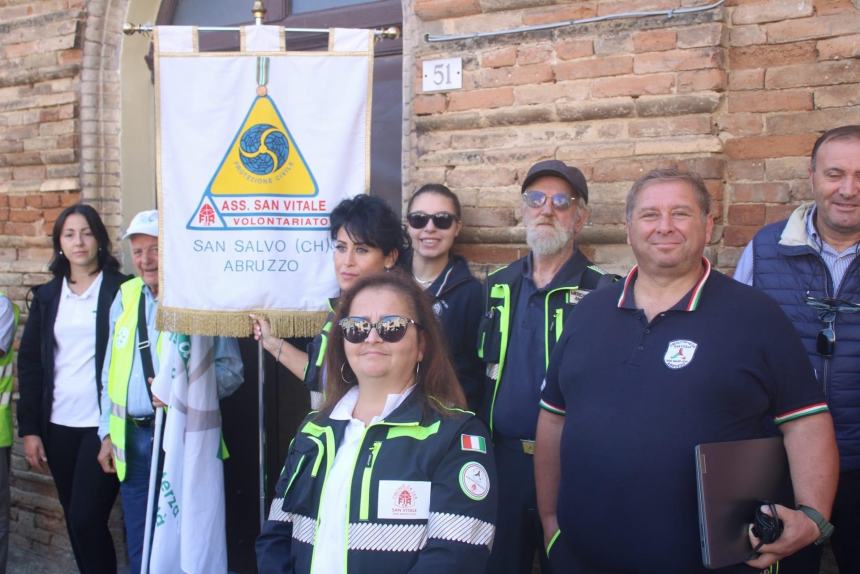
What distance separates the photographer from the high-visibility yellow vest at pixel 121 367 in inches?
161

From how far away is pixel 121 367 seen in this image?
4.12 meters

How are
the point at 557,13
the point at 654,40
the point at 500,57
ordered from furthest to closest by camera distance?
1. the point at 500,57
2. the point at 557,13
3. the point at 654,40

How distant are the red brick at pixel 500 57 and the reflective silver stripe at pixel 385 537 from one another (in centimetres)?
226

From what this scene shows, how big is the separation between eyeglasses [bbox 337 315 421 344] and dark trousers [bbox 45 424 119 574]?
2.38 m

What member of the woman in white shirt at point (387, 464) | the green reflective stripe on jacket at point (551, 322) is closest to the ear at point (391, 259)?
the green reflective stripe on jacket at point (551, 322)

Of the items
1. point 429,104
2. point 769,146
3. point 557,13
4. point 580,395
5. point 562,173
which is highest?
point 557,13

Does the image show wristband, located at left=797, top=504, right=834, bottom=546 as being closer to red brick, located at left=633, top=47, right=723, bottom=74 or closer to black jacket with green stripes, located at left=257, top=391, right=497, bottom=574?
black jacket with green stripes, located at left=257, top=391, right=497, bottom=574

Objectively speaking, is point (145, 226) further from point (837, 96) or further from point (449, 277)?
point (837, 96)

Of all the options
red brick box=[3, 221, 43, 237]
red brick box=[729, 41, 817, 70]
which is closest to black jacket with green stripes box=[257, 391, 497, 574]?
red brick box=[729, 41, 817, 70]

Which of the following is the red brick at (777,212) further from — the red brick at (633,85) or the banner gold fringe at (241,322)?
the banner gold fringe at (241,322)

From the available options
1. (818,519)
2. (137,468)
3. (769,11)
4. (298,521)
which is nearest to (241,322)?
(137,468)

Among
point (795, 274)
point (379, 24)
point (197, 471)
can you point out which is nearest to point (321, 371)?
point (197, 471)

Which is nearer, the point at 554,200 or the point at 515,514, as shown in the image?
the point at 515,514

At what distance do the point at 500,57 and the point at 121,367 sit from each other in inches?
88.6
